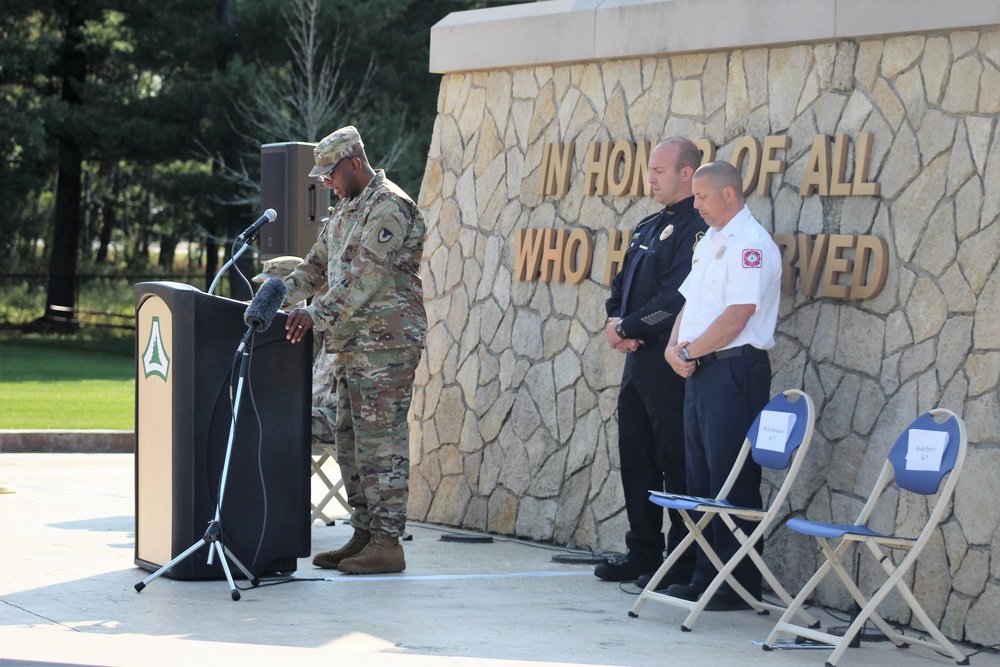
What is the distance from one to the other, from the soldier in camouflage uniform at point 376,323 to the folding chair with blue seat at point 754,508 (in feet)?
4.76

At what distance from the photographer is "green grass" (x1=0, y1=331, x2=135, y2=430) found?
15148mm

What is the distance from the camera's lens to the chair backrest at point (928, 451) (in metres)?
5.55

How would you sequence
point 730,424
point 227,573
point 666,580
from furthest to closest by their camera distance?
point 666,580, point 730,424, point 227,573

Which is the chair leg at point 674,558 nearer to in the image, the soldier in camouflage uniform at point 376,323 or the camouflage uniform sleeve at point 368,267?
the soldier in camouflage uniform at point 376,323

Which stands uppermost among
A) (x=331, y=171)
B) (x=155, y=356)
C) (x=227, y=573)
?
(x=331, y=171)

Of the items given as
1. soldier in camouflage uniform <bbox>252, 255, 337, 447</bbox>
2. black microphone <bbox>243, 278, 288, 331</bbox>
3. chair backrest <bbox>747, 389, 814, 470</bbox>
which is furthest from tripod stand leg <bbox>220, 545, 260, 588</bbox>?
chair backrest <bbox>747, 389, 814, 470</bbox>

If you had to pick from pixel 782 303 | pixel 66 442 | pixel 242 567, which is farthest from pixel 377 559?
pixel 66 442

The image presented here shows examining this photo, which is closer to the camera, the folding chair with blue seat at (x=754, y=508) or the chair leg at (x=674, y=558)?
the folding chair with blue seat at (x=754, y=508)

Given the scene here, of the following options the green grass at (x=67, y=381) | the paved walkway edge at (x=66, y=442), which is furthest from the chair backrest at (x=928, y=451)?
the green grass at (x=67, y=381)

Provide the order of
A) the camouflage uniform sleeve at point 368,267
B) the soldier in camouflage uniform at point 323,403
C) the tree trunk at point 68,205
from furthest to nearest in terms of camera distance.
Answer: the tree trunk at point 68,205
the soldier in camouflage uniform at point 323,403
the camouflage uniform sleeve at point 368,267

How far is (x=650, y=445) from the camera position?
7.26 meters

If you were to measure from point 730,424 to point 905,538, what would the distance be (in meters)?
1.05

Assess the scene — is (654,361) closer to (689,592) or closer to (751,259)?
(751,259)

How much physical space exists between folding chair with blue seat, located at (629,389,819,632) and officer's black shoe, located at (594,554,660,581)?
793mm
